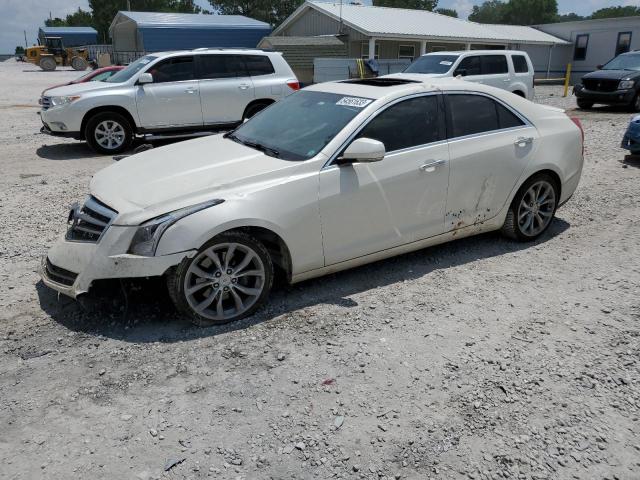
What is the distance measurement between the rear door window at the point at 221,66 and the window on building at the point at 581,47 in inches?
1239

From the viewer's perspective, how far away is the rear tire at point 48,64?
45469 millimetres

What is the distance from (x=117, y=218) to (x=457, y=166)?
2.76 meters

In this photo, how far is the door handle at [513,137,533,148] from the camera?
4.97 metres

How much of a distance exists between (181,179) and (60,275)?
1078 mm

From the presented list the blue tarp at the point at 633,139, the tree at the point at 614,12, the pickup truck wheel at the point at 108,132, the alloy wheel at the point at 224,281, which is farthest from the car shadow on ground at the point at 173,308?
the tree at the point at 614,12

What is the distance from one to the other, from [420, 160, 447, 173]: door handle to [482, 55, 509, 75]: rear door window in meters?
11.8

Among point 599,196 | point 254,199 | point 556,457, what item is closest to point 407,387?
point 556,457

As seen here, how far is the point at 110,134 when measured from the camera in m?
9.98

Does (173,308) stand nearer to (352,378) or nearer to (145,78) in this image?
(352,378)

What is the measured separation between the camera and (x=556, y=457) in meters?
2.64

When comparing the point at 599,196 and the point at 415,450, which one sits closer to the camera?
the point at 415,450

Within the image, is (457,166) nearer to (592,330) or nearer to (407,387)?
(592,330)

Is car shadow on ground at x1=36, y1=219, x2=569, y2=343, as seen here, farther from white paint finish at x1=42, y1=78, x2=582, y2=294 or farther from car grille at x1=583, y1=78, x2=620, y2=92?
car grille at x1=583, y1=78, x2=620, y2=92

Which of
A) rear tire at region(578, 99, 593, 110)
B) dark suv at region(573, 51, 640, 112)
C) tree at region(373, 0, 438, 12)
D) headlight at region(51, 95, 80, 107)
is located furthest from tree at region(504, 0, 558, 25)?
headlight at region(51, 95, 80, 107)
